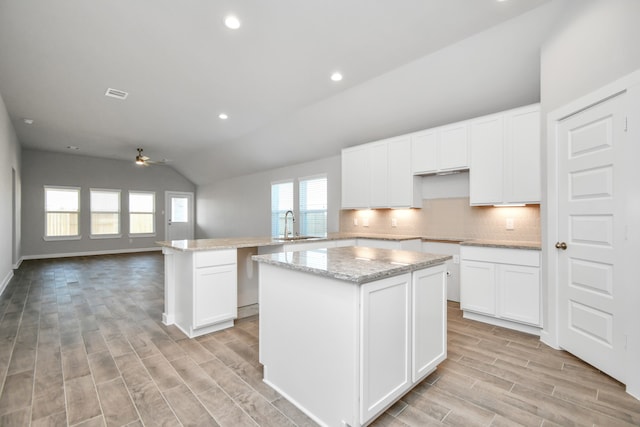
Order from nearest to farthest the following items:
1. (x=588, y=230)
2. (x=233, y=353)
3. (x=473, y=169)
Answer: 1. (x=588, y=230)
2. (x=233, y=353)
3. (x=473, y=169)

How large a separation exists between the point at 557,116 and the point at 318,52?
2.38 m

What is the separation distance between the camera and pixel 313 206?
660 centimetres

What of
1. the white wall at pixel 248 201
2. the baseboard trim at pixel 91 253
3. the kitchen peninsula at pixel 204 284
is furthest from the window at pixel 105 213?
the kitchen peninsula at pixel 204 284

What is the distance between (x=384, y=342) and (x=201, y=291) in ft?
6.65

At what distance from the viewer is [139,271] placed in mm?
6383

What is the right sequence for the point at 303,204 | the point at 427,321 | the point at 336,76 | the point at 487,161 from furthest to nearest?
the point at 303,204 < the point at 336,76 < the point at 487,161 < the point at 427,321

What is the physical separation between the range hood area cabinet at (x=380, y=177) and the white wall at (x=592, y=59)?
1.82 metres

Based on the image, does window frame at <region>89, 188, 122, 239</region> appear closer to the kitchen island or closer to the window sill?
the window sill

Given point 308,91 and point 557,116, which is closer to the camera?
point 557,116

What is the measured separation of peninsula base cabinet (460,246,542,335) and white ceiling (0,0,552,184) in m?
A: 1.88

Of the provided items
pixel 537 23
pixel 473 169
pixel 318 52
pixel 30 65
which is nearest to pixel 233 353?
pixel 318 52

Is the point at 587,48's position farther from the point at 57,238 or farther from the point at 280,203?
the point at 57,238

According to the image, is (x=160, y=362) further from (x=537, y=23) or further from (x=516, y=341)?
(x=537, y=23)

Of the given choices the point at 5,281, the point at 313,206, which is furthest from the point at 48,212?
the point at 313,206
